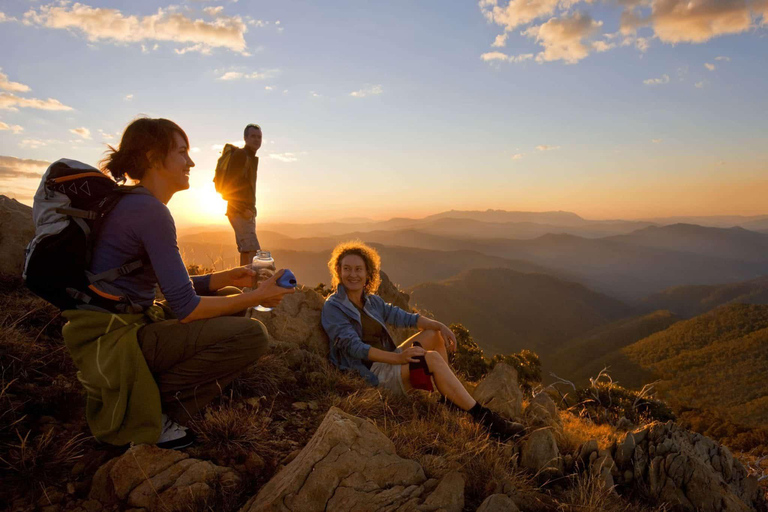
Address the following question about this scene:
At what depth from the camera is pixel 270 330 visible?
16.8ft

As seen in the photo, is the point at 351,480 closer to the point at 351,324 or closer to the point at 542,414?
the point at 351,324

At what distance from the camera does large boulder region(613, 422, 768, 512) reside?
3100 millimetres

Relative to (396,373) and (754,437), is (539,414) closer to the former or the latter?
(396,373)

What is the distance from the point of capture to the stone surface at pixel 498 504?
2367 mm

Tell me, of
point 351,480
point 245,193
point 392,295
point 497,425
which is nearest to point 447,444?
point 497,425

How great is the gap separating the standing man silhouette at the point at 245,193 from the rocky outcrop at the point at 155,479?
4764 mm

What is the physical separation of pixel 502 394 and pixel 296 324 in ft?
8.96

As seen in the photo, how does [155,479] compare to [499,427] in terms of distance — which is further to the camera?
[499,427]

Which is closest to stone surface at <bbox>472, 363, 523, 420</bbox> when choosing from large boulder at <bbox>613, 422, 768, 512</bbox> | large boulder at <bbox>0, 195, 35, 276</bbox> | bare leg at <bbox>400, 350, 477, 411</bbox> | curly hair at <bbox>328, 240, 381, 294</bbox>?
bare leg at <bbox>400, 350, 477, 411</bbox>

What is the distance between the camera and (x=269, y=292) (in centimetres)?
256

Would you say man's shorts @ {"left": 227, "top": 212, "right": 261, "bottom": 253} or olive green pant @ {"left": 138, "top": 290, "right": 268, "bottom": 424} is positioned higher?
man's shorts @ {"left": 227, "top": 212, "right": 261, "bottom": 253}

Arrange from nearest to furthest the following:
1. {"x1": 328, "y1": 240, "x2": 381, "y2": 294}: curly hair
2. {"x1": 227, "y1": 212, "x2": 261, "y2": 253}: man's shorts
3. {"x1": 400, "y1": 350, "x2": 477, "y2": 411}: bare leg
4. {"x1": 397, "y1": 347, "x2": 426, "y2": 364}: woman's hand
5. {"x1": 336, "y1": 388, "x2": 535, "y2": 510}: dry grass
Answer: {"x1": 336, "y1": 388, "x2": 535, "y2": 510}: dry grass
{"x1": 400, "y1": 350, "x2": 477, "y2": 411}: bare leg
{"x1": 397, "y1": 347, "x2": 426, "y2": 364}: woman's hand
{"x1": 328, "y1": 240, "x2": 381, "y2": 294}: curly hair
{"x1": 227, "y1": 212, "x2": 261, "y2": 253}: man's shorts

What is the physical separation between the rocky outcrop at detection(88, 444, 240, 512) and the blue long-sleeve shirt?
92 cm

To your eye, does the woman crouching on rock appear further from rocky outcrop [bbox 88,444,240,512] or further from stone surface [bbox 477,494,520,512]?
rocky outcrop [bbox 88,444,240,512]
